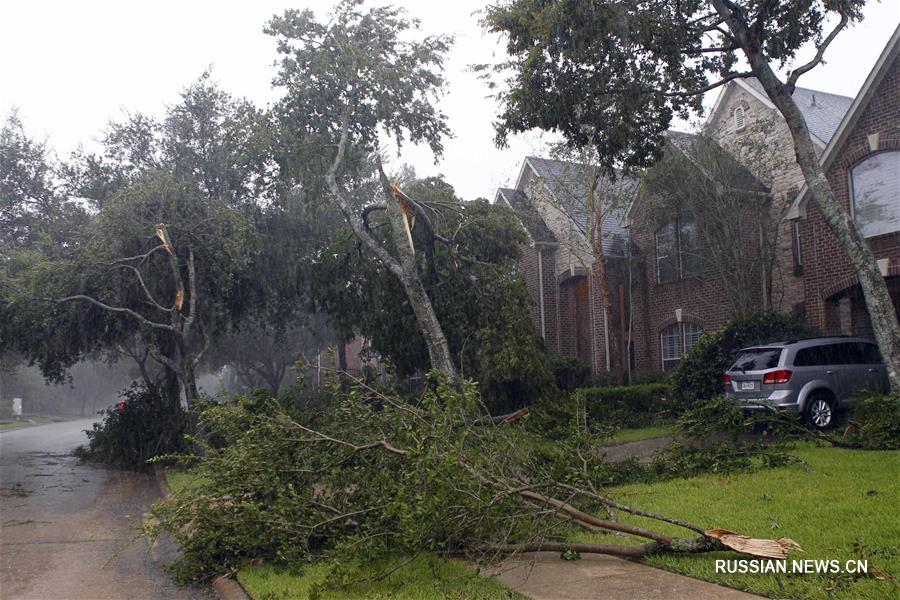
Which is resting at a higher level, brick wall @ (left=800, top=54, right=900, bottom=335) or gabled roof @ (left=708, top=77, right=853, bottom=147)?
gabled roof @ (left=708, top=77, right=853, bottom=147)

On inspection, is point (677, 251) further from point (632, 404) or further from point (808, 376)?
point (808, 376)

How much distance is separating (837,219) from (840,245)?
17.9 feet

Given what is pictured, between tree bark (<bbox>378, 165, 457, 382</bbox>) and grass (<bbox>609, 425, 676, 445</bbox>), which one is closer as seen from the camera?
grass (<bbox>609, 425, 676, 445</bbox>)

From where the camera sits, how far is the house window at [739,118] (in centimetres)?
2325

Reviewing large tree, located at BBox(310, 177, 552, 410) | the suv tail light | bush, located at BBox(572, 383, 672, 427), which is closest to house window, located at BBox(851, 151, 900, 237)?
the suv tail light

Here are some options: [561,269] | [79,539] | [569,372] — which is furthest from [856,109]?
[79,539]

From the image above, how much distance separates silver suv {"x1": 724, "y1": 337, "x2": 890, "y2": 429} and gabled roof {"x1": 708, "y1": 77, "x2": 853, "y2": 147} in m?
8.29

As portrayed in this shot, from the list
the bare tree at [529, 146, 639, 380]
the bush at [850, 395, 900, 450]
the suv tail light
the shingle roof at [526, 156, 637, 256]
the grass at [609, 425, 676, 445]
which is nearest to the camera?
the bush at [850, 395, 900, 450]

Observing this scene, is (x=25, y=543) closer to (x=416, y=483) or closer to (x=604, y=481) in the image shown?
(x=416, y=483)

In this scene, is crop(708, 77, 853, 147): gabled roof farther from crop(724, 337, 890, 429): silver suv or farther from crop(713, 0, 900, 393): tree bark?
crop(713, 0, 900, 393): tree bark

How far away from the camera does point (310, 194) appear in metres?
19.4

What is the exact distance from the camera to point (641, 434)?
→ 16.7 metres

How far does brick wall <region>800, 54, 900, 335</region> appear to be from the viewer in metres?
16.6

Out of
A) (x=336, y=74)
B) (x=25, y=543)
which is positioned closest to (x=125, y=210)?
(x=336, y=74)
